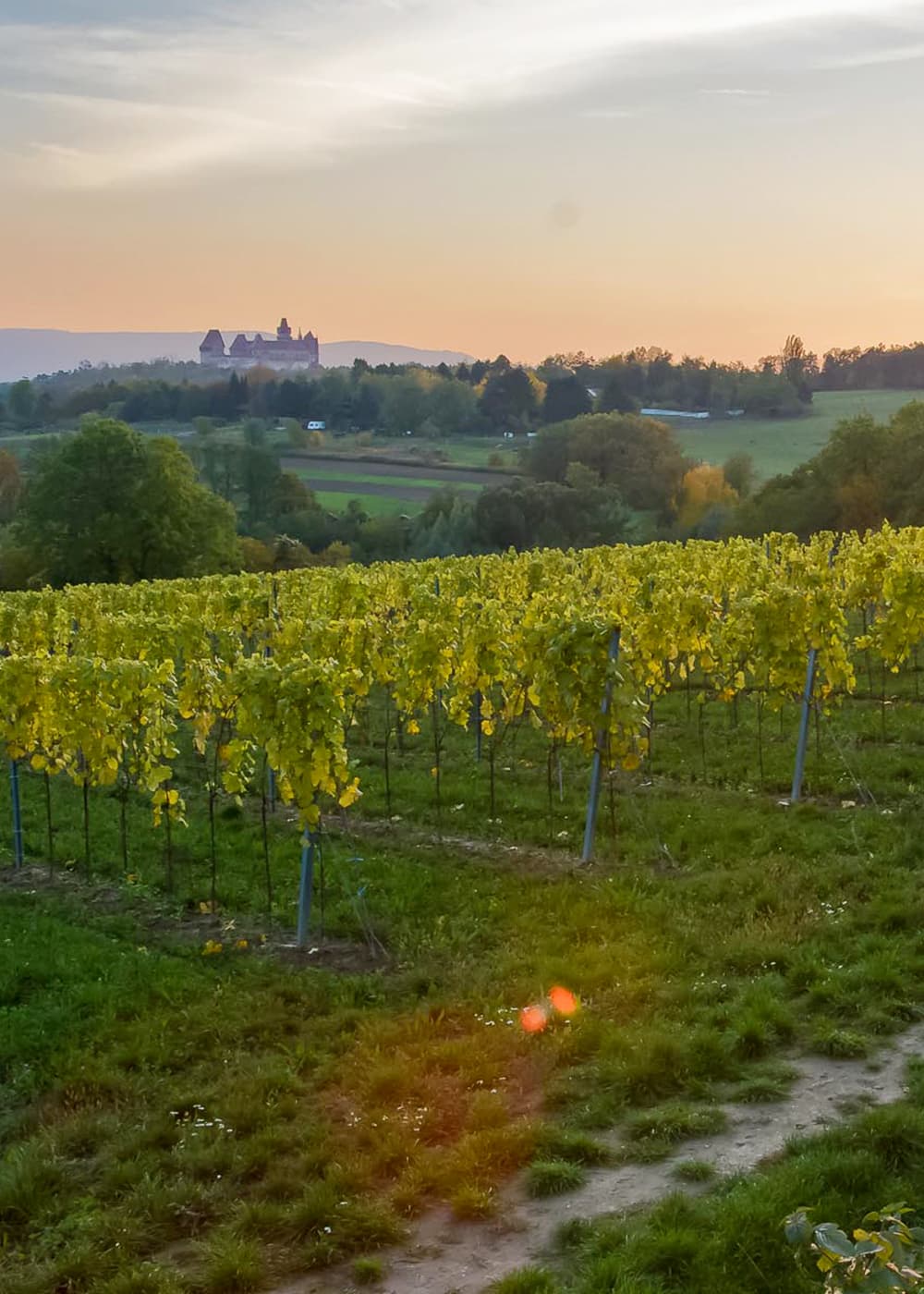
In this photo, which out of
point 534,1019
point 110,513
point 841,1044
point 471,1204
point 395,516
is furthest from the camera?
point 395,516

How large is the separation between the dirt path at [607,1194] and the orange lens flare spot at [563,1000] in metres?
1.49

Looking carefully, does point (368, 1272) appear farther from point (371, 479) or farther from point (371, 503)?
point (371, 479)

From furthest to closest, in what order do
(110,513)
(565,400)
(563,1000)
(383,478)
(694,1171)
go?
(565,400)
(383,478)
(110,513)
(563,1000)
(694,1171)

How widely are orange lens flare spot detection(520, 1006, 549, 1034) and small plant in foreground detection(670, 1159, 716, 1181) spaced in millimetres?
1721

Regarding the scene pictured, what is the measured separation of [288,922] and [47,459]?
42602 mm

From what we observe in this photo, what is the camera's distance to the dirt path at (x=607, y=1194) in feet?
17.8

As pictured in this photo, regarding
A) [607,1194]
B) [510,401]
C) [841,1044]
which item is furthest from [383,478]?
[607,1194]

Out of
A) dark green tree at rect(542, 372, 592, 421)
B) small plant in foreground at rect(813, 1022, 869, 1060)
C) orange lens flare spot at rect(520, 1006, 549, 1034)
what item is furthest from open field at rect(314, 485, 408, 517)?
small plant in foreground at rect(813, 1022, 869, 1060)

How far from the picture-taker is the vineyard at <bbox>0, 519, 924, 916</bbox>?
10242mm

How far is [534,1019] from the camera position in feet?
26.0

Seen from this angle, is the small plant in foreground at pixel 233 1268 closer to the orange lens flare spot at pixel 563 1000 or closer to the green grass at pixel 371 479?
the orange lens flare spot at pixel 563 1000

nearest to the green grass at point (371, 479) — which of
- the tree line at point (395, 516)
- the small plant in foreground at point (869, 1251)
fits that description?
the tree line at point (395, 516)

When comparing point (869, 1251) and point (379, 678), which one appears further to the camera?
point (379, 678)

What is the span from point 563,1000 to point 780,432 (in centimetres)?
10001
